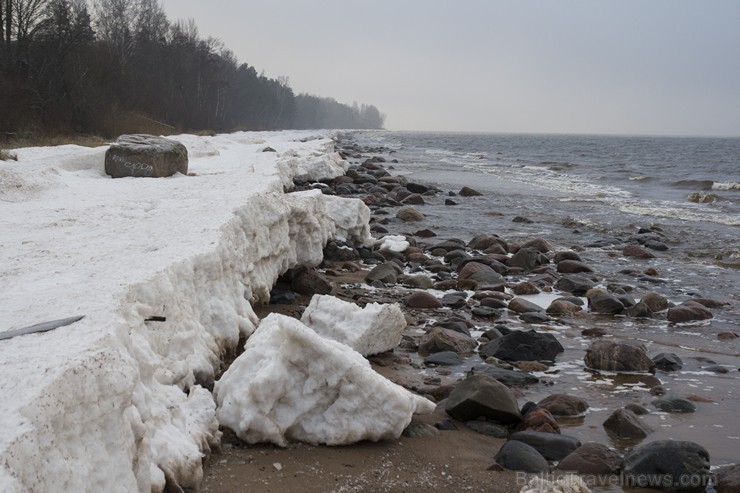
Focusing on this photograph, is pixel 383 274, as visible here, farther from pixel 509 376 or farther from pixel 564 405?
pixel 564 405

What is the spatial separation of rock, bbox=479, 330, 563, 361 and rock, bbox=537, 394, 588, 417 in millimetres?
1149

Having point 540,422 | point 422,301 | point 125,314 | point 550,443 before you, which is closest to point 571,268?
point 422,301

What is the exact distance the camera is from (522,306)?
846cm

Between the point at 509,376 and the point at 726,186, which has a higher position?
the point at 726,186

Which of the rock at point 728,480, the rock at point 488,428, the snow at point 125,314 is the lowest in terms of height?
the rock at point 488,428

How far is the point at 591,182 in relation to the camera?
3039 centimetres

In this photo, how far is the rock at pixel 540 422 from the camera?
469 centimetres

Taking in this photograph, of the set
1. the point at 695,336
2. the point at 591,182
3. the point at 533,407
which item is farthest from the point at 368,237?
the point at 591,182

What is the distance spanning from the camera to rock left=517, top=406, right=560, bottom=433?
469 centimetres

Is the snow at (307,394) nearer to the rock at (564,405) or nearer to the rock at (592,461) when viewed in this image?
the rock at (592,461)

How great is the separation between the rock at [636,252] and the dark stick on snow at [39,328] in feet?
37.2

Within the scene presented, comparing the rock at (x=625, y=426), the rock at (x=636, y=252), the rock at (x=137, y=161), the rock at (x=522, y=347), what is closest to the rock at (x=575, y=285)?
the rock at (x=636, y=252)

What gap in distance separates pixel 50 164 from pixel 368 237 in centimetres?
590

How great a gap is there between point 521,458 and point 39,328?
293cm
